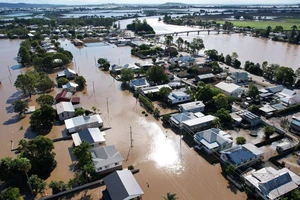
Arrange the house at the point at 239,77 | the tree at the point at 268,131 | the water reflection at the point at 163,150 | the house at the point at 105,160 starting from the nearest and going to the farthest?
the house at the point at 105,160
the water reflection at the point at 163,150
the tree at the point at 268,131
the house at the point at 239,77

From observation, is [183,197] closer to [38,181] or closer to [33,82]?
[38,181]

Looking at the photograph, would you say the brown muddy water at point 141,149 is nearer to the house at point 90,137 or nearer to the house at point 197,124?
the house at point 90,137

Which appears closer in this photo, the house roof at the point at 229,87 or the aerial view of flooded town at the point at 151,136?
the aerial view of flooded town at the point at 151,136

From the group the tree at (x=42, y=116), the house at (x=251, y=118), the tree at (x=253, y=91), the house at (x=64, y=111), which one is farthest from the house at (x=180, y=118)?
the tree at (x=42, y=116)

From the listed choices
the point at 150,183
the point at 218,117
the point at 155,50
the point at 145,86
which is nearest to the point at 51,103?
the point at 145,86

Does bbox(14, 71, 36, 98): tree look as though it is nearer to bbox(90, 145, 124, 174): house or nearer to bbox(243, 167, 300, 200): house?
bbox(90, 145, 124, 174): house

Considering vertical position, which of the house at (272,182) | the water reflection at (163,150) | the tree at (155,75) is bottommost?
the water reflection at (163,150)

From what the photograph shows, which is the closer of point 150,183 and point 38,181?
point 38,181

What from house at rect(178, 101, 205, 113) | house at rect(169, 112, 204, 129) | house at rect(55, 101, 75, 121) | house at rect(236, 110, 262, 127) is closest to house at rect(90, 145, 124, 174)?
house at rect(169, 112, 204, 129)
